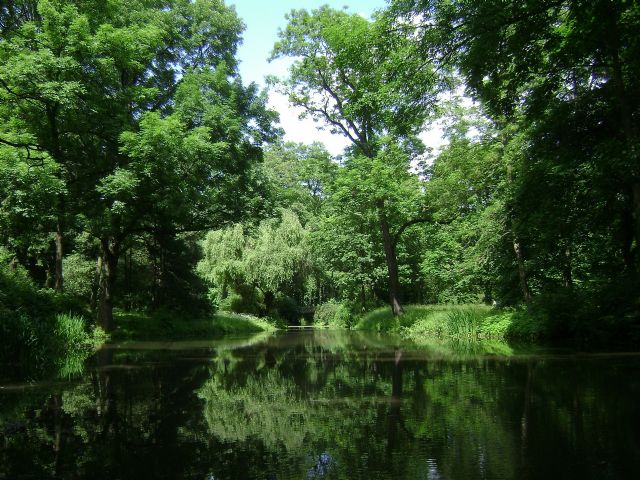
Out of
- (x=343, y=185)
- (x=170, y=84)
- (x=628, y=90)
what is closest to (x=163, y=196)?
(x=170, y=84)

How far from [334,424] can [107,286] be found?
15251 millimetres

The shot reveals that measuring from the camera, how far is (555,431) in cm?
413

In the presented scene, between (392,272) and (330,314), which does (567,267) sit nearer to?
(392,272)

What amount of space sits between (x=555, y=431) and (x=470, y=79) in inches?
240

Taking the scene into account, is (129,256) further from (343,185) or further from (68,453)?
(68,453)

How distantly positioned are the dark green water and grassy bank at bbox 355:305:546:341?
17.6 ft

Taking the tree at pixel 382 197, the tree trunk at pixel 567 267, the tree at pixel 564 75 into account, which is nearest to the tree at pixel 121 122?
the tree at pixel 382 197

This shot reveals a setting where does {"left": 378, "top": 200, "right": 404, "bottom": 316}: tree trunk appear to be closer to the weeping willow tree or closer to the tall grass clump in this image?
the weeping willow tree

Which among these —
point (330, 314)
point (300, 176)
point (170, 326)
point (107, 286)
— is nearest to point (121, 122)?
point (107, 286)

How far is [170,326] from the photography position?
21281 mm

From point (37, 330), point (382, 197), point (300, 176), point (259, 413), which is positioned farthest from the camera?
point (300, 176)

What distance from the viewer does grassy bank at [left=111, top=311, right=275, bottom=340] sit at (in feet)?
62.9

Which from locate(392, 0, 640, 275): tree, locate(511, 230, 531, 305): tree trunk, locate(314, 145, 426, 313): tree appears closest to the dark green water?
locate(392, 0, 640, 275): tree

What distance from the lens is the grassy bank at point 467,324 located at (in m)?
13.6
